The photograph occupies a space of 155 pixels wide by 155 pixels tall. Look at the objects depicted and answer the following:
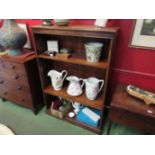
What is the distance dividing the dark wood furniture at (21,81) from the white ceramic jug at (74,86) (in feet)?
1.57

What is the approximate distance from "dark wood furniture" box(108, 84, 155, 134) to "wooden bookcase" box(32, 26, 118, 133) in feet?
0.60

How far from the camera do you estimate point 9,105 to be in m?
2.04

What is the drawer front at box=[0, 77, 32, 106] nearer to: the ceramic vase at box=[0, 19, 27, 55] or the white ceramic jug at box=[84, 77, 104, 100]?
the ceramic vase at box=[0, 19, 27, 55]

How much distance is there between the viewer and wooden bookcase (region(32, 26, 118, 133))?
44.7 inches

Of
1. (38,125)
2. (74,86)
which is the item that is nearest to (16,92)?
(38,125)

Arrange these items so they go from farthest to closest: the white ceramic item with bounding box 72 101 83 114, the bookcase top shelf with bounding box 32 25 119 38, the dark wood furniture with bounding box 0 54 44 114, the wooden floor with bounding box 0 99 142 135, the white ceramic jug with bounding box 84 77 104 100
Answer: the white ceramic item with bounding box 72 101 83 114 < the wooden floor with bounding box 0 99 142 135 < the dark wood furniture with bounding box 0 54 44 114 < the white ceramic jug with bounding box 84 77 104 100 < the bookcase top shelf with bounding box 32 25 119 38

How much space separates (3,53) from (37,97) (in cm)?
74

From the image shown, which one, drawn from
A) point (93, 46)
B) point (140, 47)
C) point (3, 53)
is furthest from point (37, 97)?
point (140, 47)

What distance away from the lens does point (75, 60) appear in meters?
1.31

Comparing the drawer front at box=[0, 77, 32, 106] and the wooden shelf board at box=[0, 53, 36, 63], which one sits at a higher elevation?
the wooden shelf board at box=[0, 53, 36, 63]

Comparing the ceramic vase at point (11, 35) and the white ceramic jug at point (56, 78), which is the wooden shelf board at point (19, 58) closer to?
the ceramic vase at point (11, 35)

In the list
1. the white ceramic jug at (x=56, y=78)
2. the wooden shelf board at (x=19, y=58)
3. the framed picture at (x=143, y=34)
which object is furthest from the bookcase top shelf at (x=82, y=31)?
the white ceramic jug at (x=56, y=78)

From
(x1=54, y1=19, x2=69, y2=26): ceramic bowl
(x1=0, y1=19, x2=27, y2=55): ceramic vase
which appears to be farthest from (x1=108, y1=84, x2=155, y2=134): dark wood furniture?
(x1=0, y1=19, x2=27, y2=55): ceramic vase
